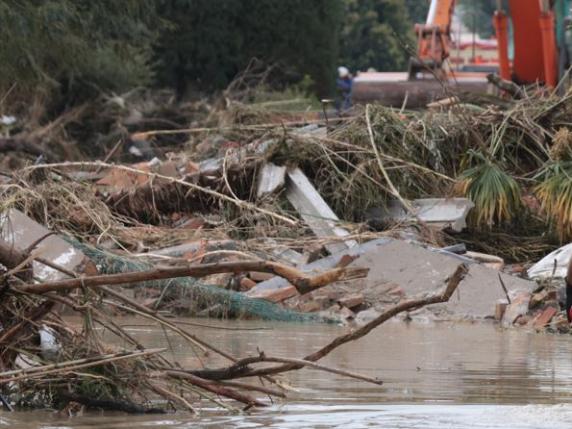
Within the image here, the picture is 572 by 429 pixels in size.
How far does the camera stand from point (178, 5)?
41906mm

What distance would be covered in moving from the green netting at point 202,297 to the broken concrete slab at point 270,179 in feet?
10.0

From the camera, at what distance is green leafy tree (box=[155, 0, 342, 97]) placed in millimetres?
42438

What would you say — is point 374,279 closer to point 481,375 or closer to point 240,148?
point 240,148

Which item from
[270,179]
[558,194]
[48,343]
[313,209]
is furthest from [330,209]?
[48,343]

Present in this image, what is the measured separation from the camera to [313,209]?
53.4 ft

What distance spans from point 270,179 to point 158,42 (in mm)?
24859

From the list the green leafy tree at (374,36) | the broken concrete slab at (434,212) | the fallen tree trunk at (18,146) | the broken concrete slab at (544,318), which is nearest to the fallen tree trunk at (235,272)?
the broken concrete slab at (544,318)

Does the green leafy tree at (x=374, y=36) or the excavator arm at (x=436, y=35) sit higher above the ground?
the excavator arm at (x=436, y=35)

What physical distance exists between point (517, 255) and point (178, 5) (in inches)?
1054

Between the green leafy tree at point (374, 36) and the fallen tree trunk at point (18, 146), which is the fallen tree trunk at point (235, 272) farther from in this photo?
the green leafy tree at point (374, 36)

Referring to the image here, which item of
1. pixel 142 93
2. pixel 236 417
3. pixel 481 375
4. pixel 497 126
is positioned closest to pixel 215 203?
pixel 497 126

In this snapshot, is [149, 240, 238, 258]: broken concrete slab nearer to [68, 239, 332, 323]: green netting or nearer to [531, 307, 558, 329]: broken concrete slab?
[68, 239, 332, 323]: green netting

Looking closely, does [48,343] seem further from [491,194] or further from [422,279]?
[491,194]

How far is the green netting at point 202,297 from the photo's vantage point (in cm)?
1311
